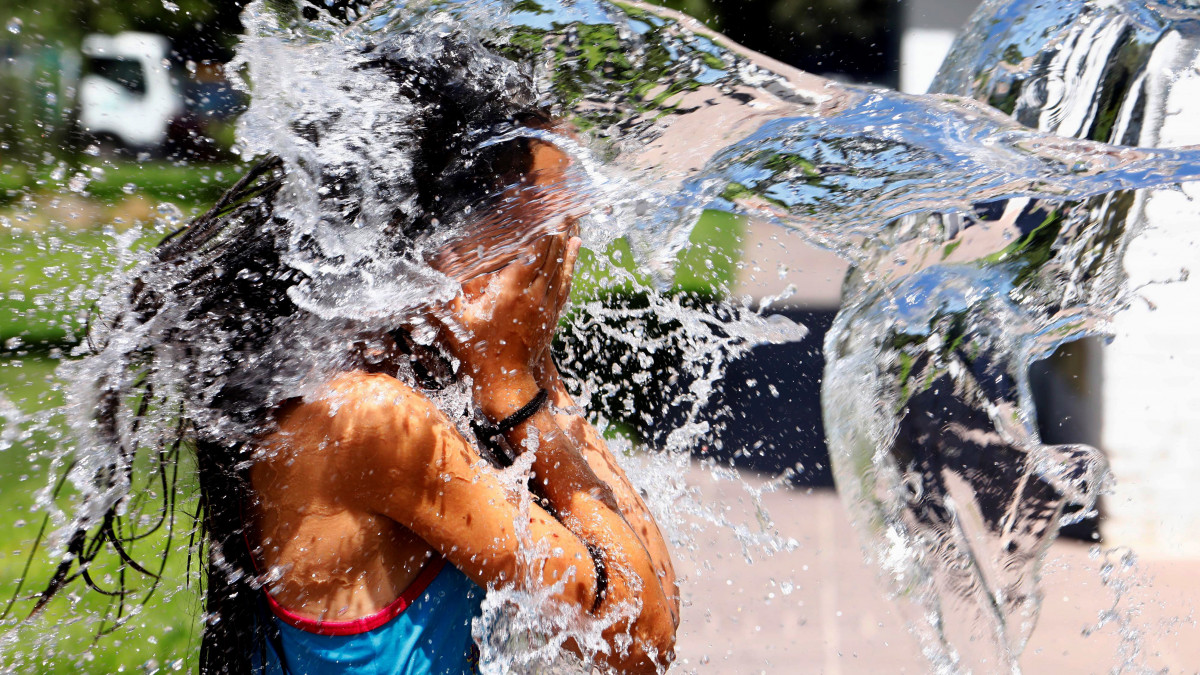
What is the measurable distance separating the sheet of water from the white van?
387 cm

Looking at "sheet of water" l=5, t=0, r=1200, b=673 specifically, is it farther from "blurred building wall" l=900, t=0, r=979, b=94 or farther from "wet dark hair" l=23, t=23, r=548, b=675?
"blurred building wall" l=900, t=0, r=979, b=94

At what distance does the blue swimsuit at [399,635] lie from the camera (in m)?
1.38

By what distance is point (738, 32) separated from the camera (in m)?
5.85

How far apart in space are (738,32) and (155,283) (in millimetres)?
5142

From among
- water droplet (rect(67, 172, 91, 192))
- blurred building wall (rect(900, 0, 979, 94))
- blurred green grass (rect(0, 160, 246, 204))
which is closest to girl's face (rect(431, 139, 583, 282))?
Result: blurred green grass (rect(0, 160, 246, 204))

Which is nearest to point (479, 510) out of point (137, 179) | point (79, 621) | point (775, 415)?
point (79, 621)

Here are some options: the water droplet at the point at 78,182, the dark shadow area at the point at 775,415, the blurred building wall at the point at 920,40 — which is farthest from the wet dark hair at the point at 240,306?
the water droplet at the point at 78,182

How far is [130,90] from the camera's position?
504 cm

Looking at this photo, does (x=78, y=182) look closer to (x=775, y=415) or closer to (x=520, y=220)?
(x=775, y=415)

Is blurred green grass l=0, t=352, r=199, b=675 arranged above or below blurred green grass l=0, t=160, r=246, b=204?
below

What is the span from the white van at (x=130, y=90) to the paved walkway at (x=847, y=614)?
12.6ft

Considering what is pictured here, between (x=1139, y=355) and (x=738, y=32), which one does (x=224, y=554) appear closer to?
(x=1139, y=355)

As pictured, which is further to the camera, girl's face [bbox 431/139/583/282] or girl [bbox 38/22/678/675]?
girl's face [bbox 431/139/583/282]

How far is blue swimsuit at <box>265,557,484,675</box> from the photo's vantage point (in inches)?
54.5
